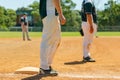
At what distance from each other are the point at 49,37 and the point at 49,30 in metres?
0.13

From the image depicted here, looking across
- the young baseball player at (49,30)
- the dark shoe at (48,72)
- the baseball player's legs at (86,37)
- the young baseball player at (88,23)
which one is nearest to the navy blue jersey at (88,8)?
the young baseball player at (88,23)

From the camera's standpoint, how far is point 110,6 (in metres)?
93.1

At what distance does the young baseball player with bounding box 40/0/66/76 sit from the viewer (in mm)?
7305

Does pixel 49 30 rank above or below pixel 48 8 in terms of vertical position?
below

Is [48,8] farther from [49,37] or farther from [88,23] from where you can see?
[88,23]

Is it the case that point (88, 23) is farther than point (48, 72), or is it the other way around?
point (88, 23)

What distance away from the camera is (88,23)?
1067 centimetres

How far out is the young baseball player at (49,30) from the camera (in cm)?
730

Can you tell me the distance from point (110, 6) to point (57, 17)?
285 ft

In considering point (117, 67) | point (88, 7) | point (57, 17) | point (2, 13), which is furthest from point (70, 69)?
point (2, 13)

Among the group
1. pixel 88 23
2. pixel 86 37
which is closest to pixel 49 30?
pixel 88 23

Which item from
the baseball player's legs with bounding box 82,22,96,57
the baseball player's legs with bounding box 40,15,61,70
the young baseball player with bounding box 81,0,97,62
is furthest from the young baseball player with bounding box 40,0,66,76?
the baseball player's legs with bounding box 82,22,96,57

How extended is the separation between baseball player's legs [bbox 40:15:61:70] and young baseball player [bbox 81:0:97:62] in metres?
3.10

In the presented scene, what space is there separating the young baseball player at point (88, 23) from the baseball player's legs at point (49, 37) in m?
3.10
